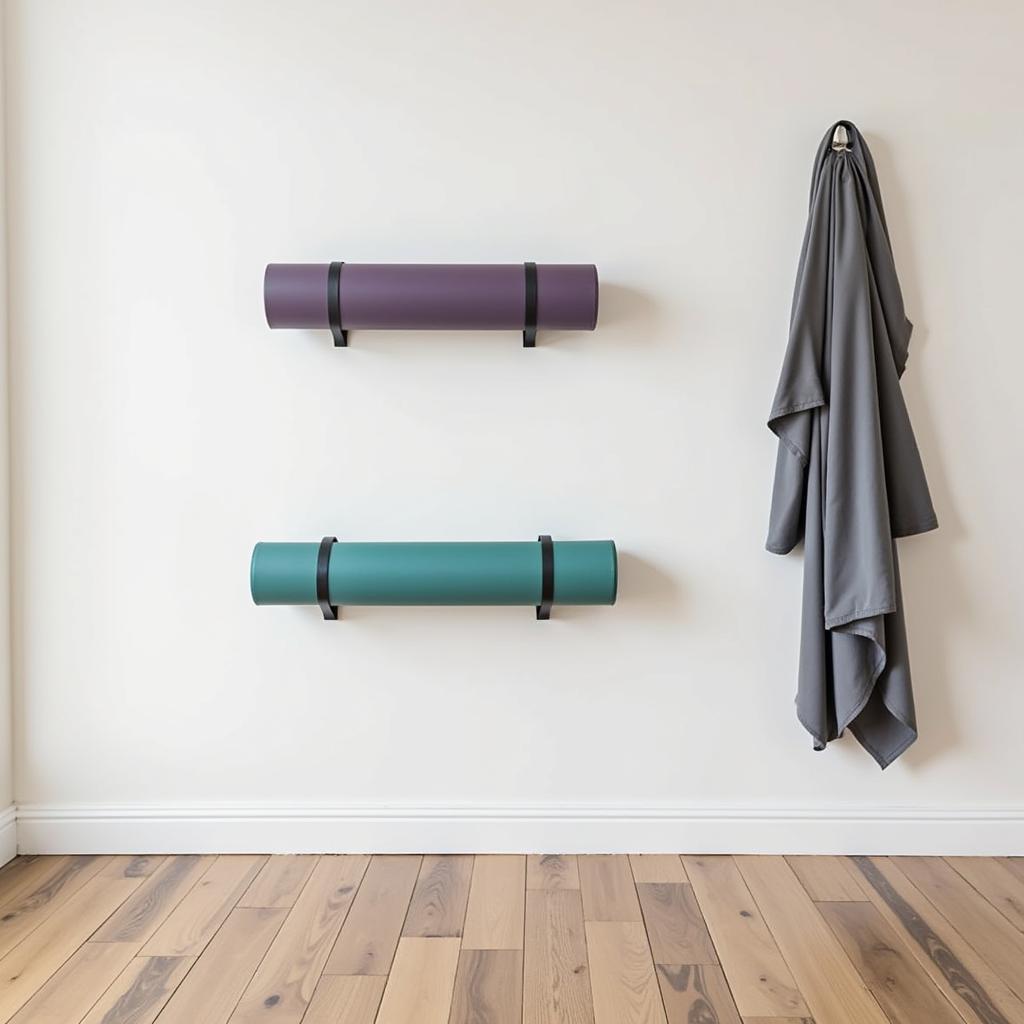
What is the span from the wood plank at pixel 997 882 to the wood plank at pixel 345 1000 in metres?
1.22

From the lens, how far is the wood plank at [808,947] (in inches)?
58.1

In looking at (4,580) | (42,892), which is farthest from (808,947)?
(4,580)

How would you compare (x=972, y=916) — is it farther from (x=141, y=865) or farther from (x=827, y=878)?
(x=141, y=865)

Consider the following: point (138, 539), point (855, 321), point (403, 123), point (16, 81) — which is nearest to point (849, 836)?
point (855, 321)

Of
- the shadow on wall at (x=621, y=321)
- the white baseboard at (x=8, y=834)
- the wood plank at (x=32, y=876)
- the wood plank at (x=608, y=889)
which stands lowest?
the wood plank at (x=32, y=876)

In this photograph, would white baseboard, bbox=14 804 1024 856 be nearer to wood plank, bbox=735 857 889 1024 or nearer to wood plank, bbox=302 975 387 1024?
wood plank, bbox=735 857 889 1024

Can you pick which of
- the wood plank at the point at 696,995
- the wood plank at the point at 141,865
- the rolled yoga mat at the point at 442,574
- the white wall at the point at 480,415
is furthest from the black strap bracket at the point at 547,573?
the wood plank at the point at 141,865

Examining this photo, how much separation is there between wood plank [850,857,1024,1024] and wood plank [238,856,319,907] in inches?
46.2

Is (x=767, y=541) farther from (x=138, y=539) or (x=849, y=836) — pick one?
(x=138, y=539)

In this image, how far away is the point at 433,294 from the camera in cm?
184

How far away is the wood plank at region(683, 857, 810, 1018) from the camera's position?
149 centimetres

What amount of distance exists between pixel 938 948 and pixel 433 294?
1.56m

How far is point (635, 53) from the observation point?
6.40 feet

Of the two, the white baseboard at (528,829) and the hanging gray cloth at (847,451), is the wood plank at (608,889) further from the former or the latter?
the hanging gray cloth at (847,451)
